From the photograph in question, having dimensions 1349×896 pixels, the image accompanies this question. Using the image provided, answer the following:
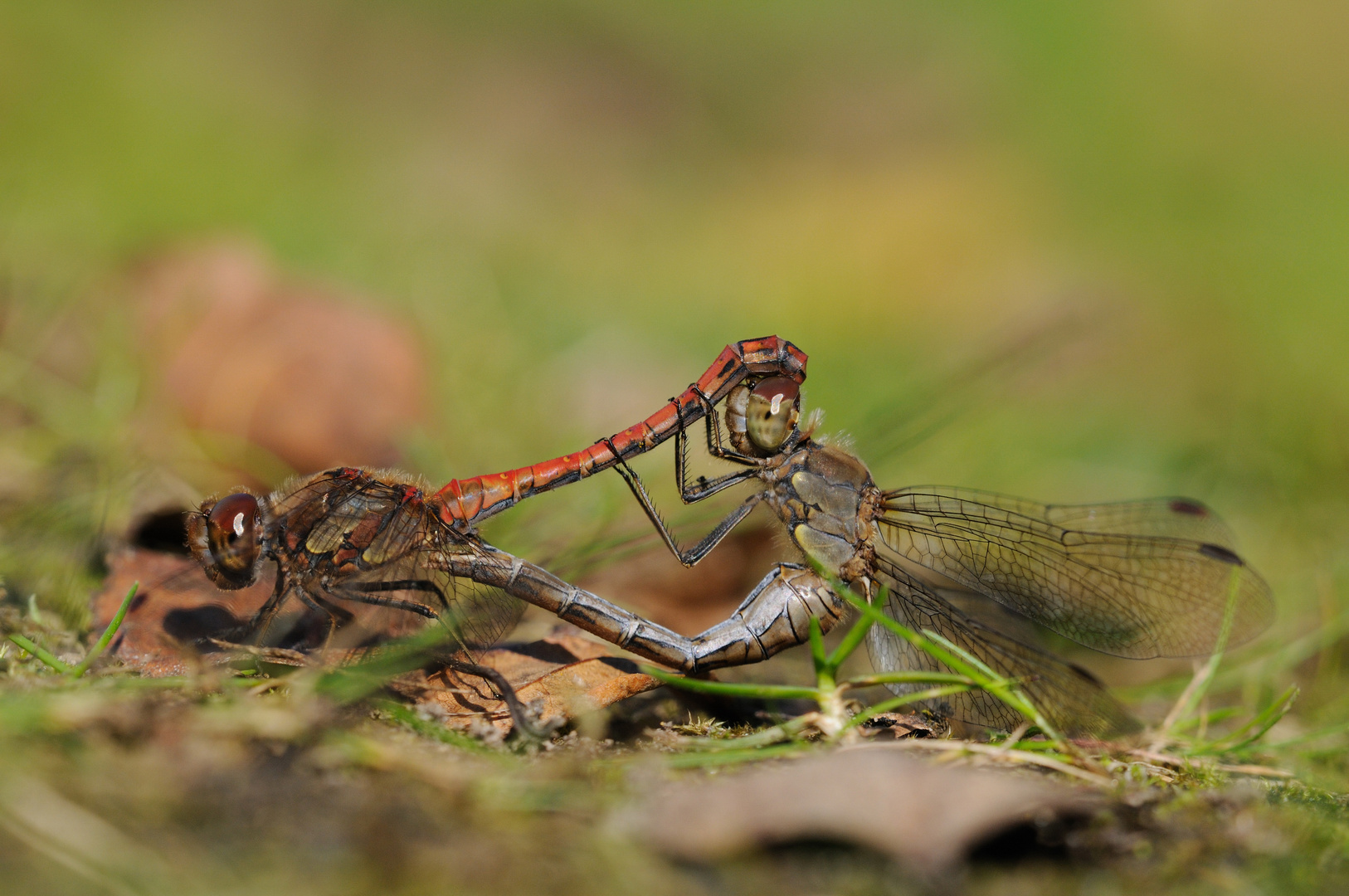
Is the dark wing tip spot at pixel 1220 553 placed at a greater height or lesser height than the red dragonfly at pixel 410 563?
greater

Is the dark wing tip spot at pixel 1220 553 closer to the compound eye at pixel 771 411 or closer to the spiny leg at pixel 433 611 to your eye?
the compound eye at pixel 771 411

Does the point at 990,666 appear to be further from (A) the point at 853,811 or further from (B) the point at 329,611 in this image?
(B) the point at 329,611

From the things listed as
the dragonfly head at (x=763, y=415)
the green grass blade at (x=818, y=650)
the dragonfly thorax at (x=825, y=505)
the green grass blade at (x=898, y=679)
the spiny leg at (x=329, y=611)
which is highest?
the dragonfly head at (x=763, y=415)

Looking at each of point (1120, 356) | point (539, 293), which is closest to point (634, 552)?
point (539, 293)

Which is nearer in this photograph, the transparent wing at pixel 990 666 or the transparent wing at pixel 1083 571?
the transparent wing at pixel 990 666

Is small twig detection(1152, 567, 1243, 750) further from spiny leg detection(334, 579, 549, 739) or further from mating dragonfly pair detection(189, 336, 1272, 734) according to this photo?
spiny leg detection(334, 579, 549, 739)

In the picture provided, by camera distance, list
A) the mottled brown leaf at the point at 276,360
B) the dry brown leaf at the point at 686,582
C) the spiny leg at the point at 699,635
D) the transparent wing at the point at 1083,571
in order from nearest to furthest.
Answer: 1. the spiny leg at the point at 699,635
2. the transparent wing at the point at 1083,571
3. the dry brown leaf at the point at 686,582
4. the mottled brown leaf at the point at 276,360

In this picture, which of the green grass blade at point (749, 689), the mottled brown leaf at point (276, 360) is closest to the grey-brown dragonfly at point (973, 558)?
the green grass blade at point (749, 689)
